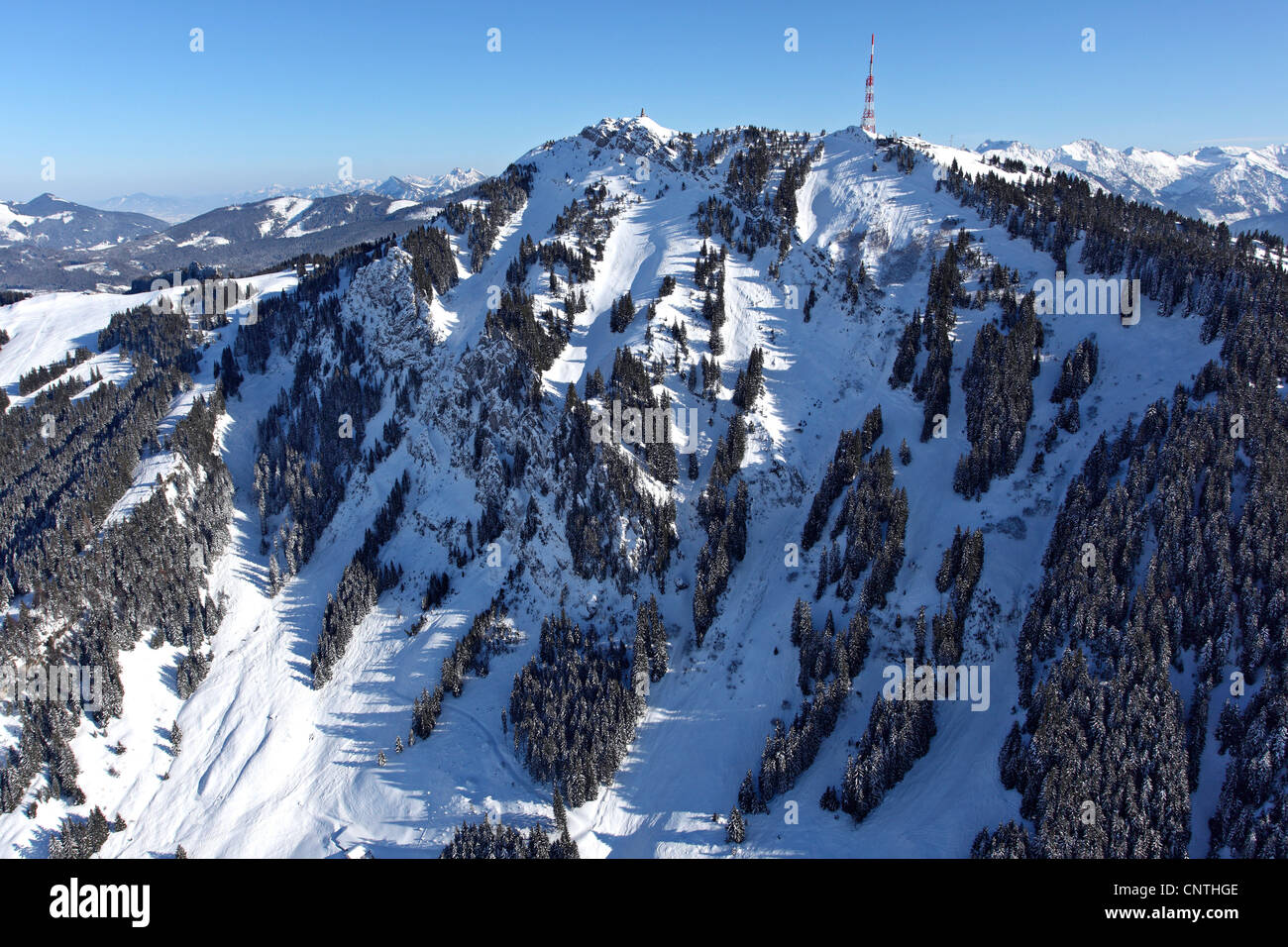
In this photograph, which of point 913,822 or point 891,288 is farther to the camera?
point 891,288

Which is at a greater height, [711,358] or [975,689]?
[711,358]

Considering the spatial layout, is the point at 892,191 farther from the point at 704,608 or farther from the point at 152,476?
the point at 152,476

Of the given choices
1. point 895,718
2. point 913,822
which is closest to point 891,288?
point 895,718
